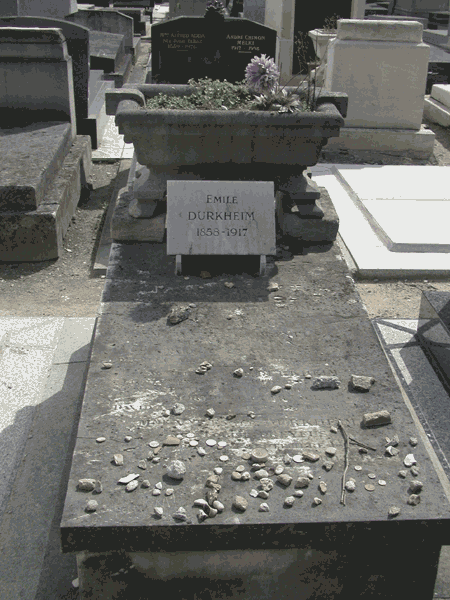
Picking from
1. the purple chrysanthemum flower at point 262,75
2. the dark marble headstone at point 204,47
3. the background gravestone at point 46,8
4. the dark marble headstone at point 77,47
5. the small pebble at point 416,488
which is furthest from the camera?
the background gravestone at point 46,8

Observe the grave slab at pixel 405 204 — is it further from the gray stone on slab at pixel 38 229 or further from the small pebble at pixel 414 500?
the small pebble at pixel 414 500

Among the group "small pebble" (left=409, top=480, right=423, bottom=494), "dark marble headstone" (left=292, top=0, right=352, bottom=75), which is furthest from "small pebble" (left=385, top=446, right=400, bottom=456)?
"dark marble headstone" (left=292, top=0, right=352, bottom=75)

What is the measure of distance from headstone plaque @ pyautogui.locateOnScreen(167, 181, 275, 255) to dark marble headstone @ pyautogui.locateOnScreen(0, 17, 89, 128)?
428cm

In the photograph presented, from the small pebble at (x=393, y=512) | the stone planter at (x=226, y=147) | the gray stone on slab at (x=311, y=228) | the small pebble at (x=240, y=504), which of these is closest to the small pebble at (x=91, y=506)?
the small pebble at (x=240, y=504)

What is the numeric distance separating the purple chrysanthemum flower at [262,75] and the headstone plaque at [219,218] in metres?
0.86

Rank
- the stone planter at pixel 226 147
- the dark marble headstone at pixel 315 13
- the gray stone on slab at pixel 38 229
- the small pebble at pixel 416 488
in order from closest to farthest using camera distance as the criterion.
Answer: the small pebble at pixel 416 488 < the stone planter at pixel 226 147 < the gray stone on slab at pixel 38 229 < the dark marble headstone at pixel 315 13

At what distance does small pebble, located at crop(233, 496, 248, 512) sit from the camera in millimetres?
2006

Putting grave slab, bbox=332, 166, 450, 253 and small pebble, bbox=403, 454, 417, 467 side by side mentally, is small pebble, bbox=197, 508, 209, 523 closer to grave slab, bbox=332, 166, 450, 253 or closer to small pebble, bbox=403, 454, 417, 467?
small pebble, bbox=403, 454, 417, 467

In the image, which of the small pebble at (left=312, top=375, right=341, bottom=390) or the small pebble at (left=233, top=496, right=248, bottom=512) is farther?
the small pebble at (left=312, top=375, right=341, bottom=390)

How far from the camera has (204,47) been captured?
27.2ft

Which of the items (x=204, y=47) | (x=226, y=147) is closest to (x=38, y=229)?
(x=226, y=147)

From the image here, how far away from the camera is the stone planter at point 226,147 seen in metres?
3.78

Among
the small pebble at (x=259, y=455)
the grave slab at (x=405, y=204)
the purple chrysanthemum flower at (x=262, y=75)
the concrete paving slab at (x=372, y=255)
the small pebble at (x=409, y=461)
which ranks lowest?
the concrete paving slab at (x=372, y=255)

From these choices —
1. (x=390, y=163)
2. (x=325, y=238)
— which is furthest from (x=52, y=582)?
(x=390, y=163)
